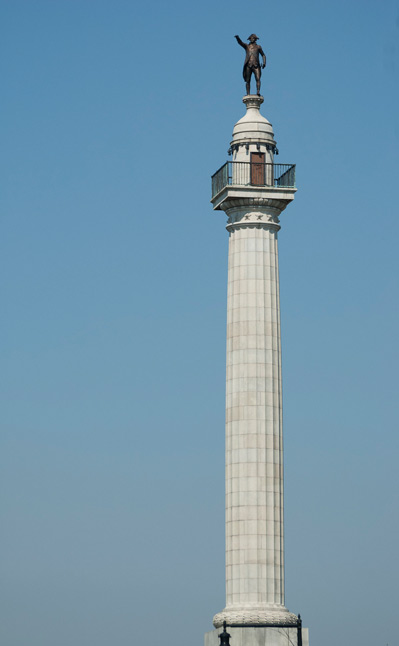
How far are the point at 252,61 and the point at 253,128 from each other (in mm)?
4250

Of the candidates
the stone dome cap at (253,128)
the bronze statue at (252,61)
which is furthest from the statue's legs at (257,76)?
the stone dome cap at (253,128)

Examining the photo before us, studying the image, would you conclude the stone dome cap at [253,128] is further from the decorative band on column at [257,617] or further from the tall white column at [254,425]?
the decorative band on column at [257,617]

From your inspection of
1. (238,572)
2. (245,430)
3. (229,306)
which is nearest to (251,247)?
(229,306)

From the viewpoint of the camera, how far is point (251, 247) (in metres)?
80.1

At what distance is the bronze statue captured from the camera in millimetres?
83438

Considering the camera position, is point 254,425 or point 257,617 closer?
point 257,617

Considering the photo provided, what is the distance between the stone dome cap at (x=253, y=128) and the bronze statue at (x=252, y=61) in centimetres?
101

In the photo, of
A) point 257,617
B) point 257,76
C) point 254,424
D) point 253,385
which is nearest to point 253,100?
point 257,76

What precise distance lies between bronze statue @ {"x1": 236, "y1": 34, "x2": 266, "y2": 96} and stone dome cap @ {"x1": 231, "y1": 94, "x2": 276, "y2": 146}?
101 cm

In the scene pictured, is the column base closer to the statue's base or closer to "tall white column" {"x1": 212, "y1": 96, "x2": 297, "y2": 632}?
"tall white column" {"x1": 212, "y1": 96, "x2": 297, "y2": 632}

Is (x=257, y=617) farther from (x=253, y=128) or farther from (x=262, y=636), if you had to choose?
(x=253, y=128)

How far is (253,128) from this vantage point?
81.8 meters

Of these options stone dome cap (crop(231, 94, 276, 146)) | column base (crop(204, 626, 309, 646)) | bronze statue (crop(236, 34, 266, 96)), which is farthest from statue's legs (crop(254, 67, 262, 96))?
column base (crop(204, 626, 309, 646))

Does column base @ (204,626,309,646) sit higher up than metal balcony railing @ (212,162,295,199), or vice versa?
metal balcony railing @ (212,162,295,199)
